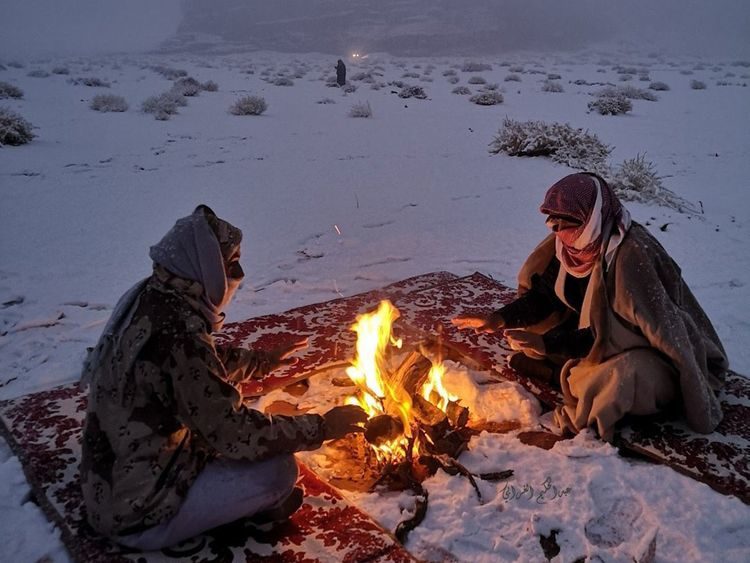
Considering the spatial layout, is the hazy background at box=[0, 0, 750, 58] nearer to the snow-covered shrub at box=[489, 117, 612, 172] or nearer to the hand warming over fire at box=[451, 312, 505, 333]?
→ the snow-covered shrub at box=[489, 117, 612, 172]

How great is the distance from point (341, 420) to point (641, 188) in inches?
321

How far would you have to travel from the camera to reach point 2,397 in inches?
166

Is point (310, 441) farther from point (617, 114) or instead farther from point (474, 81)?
point (474, 81)

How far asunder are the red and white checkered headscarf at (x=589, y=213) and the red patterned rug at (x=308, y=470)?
42.2 inches

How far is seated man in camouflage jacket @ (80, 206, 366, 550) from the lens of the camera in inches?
95.9

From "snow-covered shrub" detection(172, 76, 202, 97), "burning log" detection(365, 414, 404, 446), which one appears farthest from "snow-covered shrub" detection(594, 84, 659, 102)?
"burning log" detection(365, 414, 404, 446)

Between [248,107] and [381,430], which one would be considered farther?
[248,107]

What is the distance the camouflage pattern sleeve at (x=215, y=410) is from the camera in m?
2.43

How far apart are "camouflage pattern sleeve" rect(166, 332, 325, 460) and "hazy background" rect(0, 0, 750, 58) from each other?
2165 inches

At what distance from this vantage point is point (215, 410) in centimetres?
248

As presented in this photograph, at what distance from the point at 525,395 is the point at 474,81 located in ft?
72.9

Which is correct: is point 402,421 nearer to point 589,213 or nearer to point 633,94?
point 589,213

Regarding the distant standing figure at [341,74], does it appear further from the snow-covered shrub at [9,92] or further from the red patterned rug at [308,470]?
the red patterned rug at [308,470]

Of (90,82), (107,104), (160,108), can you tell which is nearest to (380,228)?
(160,108)
